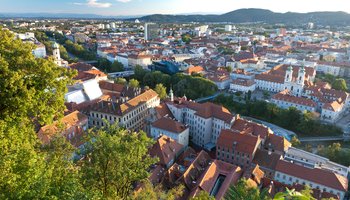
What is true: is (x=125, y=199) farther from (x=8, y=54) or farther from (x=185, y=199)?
(x=185, y=199)

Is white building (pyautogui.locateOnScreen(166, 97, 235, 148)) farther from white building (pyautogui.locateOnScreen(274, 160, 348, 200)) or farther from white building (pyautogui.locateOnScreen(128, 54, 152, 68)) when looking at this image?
white building (pyautogui.locateOnScreen(128, 54, 152, 68))

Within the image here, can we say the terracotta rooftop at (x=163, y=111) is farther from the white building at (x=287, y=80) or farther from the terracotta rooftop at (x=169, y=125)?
the white building at (x=287, y=80)

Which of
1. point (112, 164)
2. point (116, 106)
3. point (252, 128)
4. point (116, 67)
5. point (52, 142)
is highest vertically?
point (52, 142)

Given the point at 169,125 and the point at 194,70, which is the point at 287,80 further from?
the point at 169,125

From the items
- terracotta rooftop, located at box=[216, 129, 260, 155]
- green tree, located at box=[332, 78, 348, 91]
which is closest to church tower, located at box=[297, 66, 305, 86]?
green tree, located at box=[332, 78, 348, 91]

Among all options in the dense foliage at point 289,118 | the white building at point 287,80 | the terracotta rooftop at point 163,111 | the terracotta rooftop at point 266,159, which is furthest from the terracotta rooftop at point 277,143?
the white building at point 287,80

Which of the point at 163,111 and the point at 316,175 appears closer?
the point at 316,175

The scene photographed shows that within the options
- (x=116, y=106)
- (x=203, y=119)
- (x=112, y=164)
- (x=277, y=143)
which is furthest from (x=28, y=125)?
(x=277, y=143)

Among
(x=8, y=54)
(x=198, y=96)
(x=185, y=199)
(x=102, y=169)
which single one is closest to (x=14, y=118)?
Result: (x=8, y=54)
